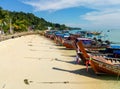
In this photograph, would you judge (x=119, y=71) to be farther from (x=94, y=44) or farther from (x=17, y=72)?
(x=94, y=44)

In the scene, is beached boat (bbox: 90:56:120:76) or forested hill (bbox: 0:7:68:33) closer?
beached boat (bbox: 90:56:120:76)

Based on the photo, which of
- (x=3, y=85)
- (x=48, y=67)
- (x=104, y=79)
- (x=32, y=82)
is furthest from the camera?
(x=48, y=67)

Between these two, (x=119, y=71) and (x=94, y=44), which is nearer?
(x=119, y=71)

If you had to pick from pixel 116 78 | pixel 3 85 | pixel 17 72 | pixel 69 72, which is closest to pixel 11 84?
pixel 3 85

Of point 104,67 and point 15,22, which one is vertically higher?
point 104,67

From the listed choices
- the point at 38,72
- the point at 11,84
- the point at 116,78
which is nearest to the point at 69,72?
the point at 38,72

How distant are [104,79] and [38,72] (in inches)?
195

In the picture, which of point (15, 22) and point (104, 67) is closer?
point (104, 67)

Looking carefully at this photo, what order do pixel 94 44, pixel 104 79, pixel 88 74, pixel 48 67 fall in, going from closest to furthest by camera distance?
pixel 104 79 < pixel 88 74 < pixel 48 67 < pixel 94 44

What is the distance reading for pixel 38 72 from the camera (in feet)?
69.2

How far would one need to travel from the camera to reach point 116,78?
19.3 metres

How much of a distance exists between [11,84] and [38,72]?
4541mm

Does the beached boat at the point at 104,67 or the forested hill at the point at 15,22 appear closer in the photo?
the beached boat at the point at 104,67

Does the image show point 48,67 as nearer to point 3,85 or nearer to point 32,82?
point 32,82
